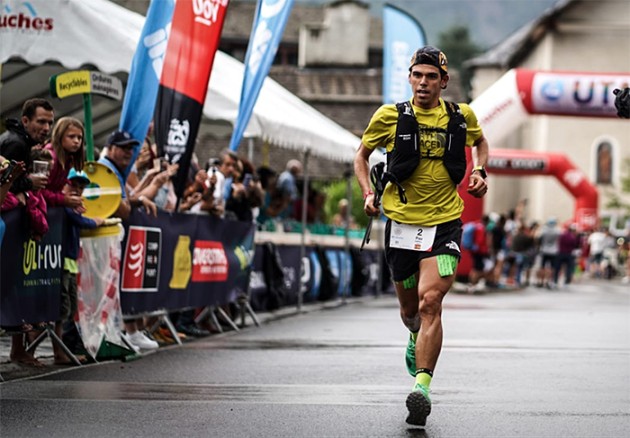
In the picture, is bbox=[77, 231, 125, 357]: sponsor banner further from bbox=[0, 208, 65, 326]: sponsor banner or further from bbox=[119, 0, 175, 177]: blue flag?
bbox=[119, 0, 175, 177]: blue flag

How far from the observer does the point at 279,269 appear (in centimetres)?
1892

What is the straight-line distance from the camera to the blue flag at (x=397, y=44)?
27203 mm

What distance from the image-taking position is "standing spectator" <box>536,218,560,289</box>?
38531 millimetres

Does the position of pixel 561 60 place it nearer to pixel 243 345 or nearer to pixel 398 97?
pixel 398 97

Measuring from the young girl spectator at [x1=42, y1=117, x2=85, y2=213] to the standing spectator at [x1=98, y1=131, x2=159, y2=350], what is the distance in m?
0.94

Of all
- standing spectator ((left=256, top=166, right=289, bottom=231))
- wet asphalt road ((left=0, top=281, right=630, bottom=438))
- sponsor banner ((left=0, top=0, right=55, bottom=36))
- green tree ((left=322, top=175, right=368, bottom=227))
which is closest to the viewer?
wet asphalt road ((left=0, top=281, right=630, bottom=438))

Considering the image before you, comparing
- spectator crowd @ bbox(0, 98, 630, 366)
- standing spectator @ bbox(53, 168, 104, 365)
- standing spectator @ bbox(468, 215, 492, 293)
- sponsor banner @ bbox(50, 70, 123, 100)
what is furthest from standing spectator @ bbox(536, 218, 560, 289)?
standing spectator @ bbox(53, 168, 104, 365)

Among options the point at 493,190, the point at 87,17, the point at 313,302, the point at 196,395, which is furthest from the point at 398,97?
the point at 493,190

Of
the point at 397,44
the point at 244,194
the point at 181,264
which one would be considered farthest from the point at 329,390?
the point at 397,44

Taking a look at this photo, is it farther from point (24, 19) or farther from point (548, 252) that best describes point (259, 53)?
point (548, 252)

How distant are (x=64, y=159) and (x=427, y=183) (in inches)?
133

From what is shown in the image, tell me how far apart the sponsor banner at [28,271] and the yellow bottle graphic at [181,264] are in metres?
2.93

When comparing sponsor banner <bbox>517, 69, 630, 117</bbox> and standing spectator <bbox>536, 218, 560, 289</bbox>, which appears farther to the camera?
standing spectator <bbox>536, 218, 560, 289</bbox>

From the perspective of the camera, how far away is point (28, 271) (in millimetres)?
9852
